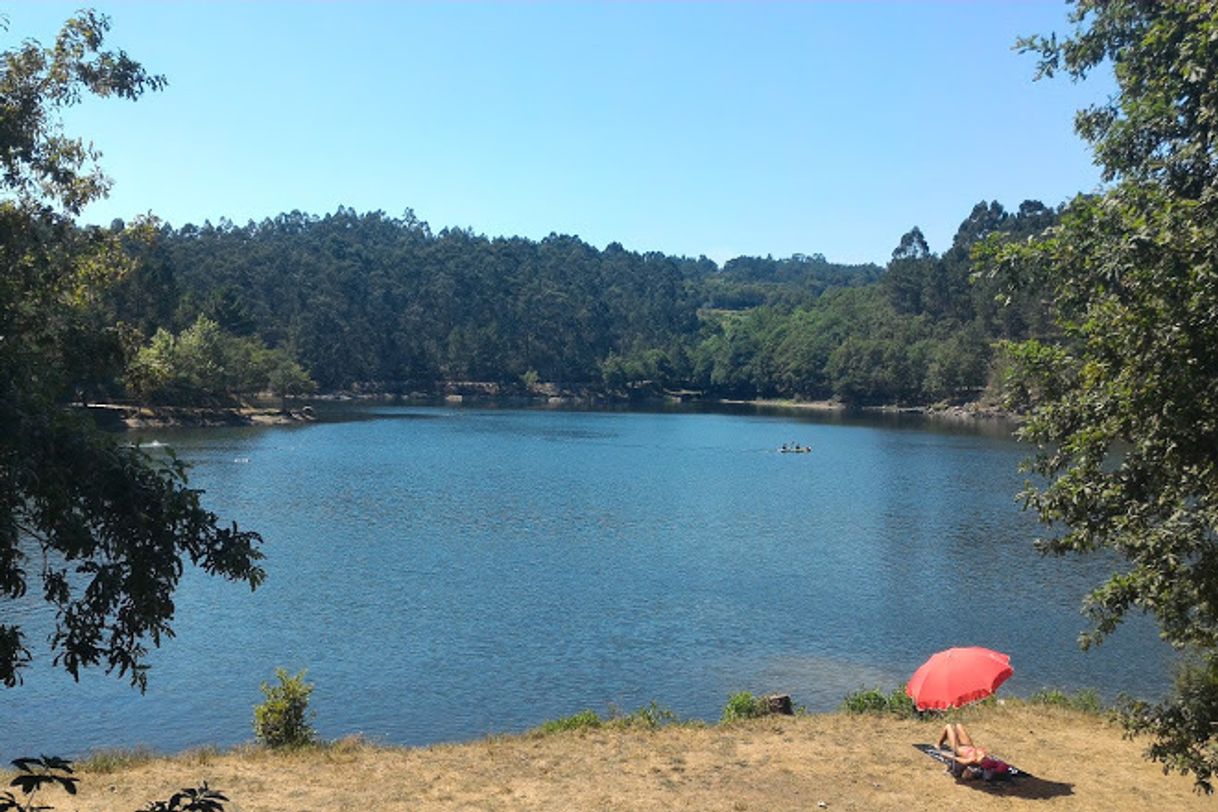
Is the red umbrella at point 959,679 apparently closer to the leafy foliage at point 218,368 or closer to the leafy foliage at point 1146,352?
the leafy foliage at point 1146,352

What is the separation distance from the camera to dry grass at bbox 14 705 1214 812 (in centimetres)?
1358

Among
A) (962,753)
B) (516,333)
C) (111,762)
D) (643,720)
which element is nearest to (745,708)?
(643,720)

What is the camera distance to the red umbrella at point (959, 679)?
51.0 feet

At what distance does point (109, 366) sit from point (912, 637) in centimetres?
2444

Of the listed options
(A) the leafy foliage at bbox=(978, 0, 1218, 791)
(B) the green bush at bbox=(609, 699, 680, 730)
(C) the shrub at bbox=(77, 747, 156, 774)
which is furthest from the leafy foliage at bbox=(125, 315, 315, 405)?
(A) the leafy foliage at bbox=(978, 0, 1218, 791)

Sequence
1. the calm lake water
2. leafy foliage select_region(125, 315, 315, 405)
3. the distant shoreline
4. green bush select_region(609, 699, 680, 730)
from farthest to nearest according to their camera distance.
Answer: leafy foliage select_region(125, 315, 315, 405) < the distant shoreline < the calm lake water < green bush select_region(609, 699, 680, 730)

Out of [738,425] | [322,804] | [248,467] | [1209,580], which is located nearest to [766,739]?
[322,804]

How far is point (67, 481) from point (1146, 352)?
795 centimetres

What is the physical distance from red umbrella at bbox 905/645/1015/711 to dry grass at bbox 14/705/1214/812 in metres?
0.95

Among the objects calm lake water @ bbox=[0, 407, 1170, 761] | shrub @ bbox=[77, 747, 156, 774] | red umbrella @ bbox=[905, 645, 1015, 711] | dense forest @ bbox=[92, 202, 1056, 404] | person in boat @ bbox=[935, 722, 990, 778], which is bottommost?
calm lake water @ bbox=[0, 407, 1170, 761]

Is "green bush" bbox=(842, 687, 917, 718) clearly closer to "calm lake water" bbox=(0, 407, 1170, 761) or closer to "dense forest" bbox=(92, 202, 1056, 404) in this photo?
"calm lake water" bbox=(0, 407, 1170, 761)

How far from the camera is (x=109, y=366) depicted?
9.43m

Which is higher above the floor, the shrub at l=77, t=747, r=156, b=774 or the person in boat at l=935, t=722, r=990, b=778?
the person in boat at l=935, t=722, r=990, b=778

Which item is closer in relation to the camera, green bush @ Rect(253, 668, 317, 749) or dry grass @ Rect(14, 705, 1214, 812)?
dry grass @ Rect(14, 705, 1214, 812)
